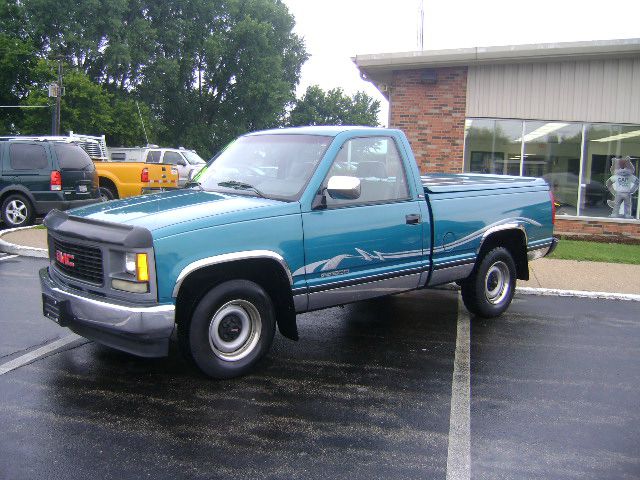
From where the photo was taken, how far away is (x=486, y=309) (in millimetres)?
6938

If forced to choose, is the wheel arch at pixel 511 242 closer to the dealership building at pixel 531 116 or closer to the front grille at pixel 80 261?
the front grille at pixel 80 261

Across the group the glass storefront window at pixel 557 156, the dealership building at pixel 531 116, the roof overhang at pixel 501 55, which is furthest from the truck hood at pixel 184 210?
the glass storefront window at pixel 557 156

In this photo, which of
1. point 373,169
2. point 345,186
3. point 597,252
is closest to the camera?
point 345,186

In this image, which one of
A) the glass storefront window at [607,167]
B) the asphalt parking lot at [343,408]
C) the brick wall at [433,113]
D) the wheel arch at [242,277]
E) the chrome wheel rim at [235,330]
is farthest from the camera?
the brick wall at [433,113]

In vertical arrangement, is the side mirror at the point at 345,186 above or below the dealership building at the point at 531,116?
below

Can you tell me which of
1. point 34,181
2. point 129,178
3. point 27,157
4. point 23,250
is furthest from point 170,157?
point 23,250

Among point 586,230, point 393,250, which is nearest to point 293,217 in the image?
point 393,250

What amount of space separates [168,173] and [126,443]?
44.7 ft

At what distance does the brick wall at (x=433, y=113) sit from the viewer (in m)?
13.4

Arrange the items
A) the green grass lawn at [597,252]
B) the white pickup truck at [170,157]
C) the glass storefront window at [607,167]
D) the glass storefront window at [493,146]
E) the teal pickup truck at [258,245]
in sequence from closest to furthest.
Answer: the teal pickup truck at [258,245] < the green grass lawn at [597,252] < the glass storefront window at [607,167] < the glass storefront window at [493,146] < the white pickup truck at [170,157]

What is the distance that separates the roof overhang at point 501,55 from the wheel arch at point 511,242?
674 cm

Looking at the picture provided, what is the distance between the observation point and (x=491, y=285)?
7.12m

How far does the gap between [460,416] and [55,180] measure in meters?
11.0

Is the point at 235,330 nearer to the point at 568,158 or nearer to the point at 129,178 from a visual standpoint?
the point at 568,158
